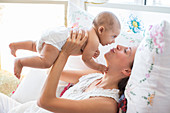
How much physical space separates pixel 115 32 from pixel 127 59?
196 millimetres

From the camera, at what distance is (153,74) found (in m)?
1.16

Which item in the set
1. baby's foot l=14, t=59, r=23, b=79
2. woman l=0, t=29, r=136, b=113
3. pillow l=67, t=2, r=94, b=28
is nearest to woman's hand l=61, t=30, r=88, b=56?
woman l=0, t=29, r=136, b=113

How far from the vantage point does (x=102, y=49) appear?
1832 mm

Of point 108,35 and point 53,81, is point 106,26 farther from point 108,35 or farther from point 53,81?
point 53,81

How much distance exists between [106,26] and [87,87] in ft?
1.48

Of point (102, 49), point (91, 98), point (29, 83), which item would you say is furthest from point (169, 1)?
point (29, 83)

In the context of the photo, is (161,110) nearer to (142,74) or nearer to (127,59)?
(142,74)

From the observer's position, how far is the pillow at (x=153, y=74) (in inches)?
44.6

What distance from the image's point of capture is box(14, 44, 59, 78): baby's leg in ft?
4.42

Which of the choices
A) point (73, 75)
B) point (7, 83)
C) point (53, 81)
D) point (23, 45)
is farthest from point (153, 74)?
point (7, 83)

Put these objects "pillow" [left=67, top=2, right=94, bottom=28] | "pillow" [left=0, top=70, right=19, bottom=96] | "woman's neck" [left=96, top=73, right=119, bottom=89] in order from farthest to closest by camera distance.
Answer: "pillow" [left=0, top=70, right=19, bottom=96] → "pillow" [left=67, top=2, right=94, bottom=28] → "woman's neck" [left=96, top=73, right=119, bottom=89]

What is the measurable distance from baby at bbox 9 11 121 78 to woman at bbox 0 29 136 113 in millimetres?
44

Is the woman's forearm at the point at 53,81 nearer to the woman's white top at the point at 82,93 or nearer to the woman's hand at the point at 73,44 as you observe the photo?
the woman's hand at the point at 73,44

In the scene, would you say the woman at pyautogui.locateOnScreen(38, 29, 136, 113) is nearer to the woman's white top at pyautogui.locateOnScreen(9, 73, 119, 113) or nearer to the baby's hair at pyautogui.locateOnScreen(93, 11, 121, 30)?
the woman's white top at pyautogui.locateOnScreen(9, 73, 119, 113)
